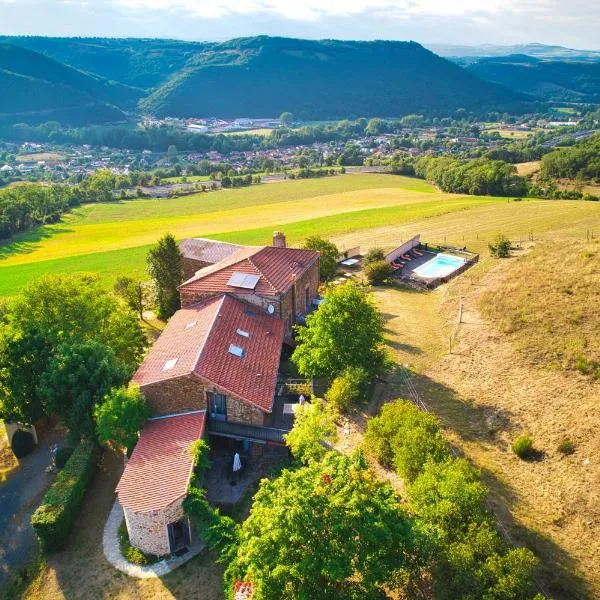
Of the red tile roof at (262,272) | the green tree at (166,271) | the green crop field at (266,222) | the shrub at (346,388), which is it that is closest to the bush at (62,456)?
the red tile roof at (262,272)

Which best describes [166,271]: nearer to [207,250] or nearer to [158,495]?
[207,250]

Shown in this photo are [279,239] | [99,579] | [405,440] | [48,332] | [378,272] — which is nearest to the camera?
[99,579]

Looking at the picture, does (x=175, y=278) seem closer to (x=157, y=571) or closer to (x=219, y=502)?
(x=219, y=502)

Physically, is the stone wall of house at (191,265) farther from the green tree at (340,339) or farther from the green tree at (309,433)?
the green tree at (309,433)

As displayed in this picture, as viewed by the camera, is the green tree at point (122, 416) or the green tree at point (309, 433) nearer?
the green tree at point (309, 433)

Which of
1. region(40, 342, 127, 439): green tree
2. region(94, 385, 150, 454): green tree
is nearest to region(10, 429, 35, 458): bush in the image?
region(40, 342, 127, 439): green tree

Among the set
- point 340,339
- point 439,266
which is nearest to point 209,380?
point 340,339
